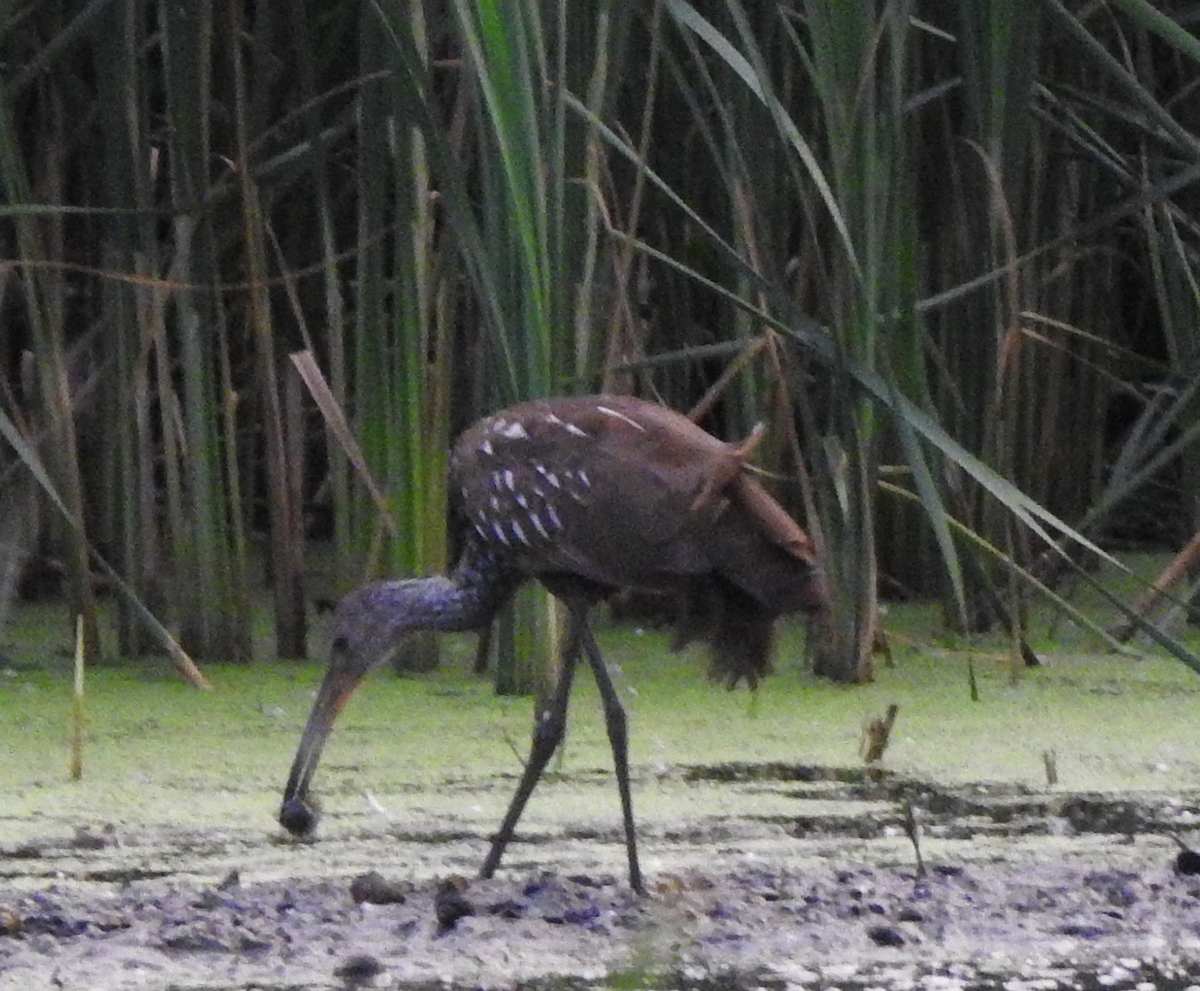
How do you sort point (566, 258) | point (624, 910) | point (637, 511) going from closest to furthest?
point (624, 910), point (637, 511), point (566, 258)

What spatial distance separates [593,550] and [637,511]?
10 cm

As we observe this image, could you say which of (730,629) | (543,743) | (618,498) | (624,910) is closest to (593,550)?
(618,498)

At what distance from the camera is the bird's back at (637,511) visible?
382 centimetres

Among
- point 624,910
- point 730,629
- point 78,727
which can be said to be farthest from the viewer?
point 78,727

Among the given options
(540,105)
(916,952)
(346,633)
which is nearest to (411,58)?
(540,105)

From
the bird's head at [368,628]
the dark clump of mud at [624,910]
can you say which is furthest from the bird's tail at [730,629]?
the bird's head at [368,628]

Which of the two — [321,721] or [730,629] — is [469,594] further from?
[730,629]

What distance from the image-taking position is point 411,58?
14.4ft

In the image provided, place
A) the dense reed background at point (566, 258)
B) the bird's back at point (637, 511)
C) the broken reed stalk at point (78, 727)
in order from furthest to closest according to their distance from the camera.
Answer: the dense reed background at point (566, 258)
the broken reed stalk at point (78, 727)
the bird's back at point (637, 511)

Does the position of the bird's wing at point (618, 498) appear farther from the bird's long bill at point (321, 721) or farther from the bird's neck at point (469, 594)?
the bird's long bill at point (321, 721)

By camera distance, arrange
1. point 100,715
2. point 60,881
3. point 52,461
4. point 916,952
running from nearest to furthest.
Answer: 1. point 916,952
2. point 60,881
3. point 100,715
4. point 52,461

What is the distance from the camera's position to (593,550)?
3889 millimetres

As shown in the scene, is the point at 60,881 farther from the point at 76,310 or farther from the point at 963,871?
the point at 76,310

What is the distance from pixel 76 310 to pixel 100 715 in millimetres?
1552
